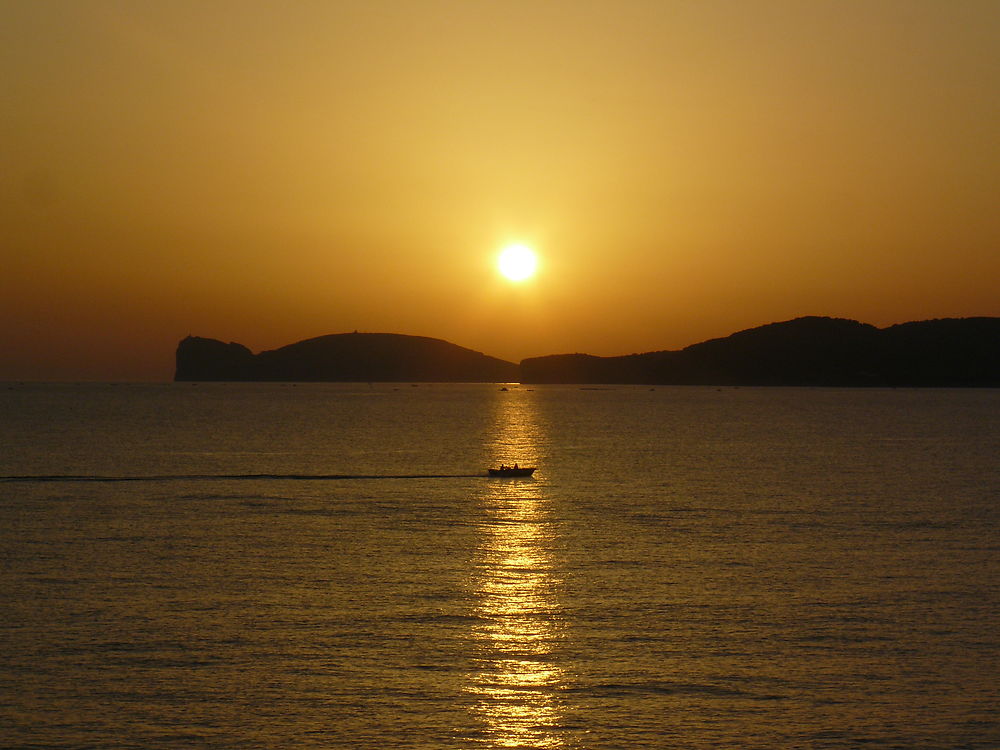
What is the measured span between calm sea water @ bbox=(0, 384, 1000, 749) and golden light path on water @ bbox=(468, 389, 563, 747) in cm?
11

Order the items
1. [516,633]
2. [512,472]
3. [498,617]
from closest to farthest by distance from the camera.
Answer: [516,633]
[498,617]
[512,472]

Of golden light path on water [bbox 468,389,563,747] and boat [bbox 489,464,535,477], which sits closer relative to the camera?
golden light path on water [bbox 468,389,563,747]

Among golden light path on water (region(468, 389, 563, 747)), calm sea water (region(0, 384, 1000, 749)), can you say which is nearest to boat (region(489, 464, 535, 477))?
calm sea water (region(0, 384, 1000, 749))

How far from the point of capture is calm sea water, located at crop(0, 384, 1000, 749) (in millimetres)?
24891

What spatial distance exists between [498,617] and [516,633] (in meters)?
2.41

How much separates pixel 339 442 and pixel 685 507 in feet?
257

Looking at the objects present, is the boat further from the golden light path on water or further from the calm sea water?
the golden light path on water

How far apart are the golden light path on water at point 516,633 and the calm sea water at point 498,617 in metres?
0.11

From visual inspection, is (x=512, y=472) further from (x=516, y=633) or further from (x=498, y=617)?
(x=516, y=633)

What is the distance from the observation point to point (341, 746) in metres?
23.4

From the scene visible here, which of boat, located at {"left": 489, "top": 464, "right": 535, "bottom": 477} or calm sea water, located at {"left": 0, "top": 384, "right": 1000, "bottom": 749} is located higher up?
boat, located at {"left": 489, "top": 464, "right": 535, "bottom": 477}

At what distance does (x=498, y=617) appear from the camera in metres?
35.4

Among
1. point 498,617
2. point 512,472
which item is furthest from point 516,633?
point 512,472

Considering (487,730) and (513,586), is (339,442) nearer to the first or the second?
(513,586)
